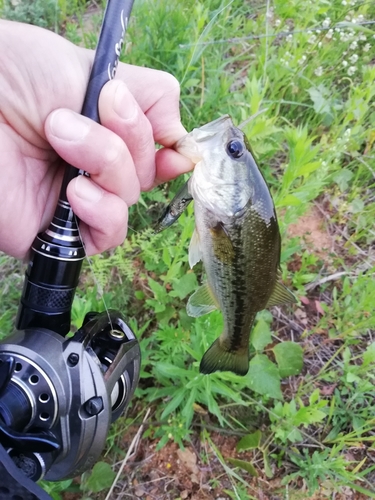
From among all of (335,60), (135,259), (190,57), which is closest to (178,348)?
(135,259)

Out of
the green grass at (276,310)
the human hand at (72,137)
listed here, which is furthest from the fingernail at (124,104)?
the green grass at (276,310)

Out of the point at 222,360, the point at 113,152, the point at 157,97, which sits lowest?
the point at 222,360

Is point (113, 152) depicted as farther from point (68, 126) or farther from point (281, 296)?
point (281, 296)

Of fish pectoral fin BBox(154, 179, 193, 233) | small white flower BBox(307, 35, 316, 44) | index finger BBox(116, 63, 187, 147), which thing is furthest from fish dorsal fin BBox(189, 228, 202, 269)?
small white flower BBox(307, 35, 316, 44)

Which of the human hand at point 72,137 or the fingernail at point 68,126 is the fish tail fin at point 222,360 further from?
the fingernail at point 68,126

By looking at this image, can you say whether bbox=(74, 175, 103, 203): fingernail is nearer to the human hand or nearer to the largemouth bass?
the human hand

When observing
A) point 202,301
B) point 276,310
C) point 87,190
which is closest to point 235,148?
point 87,190
